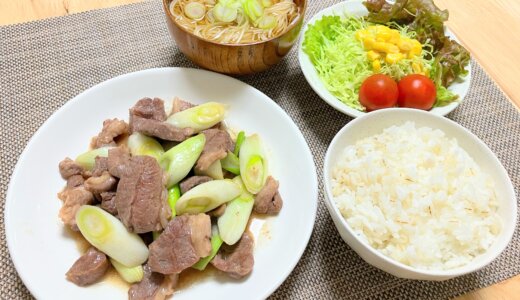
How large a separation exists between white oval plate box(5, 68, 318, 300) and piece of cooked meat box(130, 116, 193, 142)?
0.23 m

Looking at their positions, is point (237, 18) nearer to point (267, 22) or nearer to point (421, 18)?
point (267, 22)

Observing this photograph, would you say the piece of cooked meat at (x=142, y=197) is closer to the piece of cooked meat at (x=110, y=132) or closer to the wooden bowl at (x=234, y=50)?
the piece of cooked meat at (x=110, y=132)

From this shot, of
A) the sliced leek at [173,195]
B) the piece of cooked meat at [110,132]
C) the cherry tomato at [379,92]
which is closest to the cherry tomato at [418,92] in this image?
the cherry tomato at [379,92]

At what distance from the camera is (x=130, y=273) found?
4.94 ft

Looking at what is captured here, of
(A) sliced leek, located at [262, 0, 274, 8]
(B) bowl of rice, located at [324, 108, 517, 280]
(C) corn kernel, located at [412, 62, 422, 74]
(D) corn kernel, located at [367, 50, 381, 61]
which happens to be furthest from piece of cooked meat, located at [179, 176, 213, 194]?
(C) corn kernel, located at [412, 62, 422, 74]

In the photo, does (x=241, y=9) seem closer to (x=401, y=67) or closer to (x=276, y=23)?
(x=276, y=23)

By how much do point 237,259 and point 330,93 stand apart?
95 cm

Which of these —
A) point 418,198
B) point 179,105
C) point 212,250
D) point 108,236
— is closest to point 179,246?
point 212,250

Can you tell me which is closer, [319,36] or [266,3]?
[266,3]

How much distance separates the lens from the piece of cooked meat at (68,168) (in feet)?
5.65

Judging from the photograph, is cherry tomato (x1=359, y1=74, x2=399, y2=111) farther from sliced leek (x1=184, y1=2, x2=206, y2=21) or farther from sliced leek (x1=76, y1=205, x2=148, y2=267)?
sliced leek (x1=76, y1=205, x2=148, y2=267)

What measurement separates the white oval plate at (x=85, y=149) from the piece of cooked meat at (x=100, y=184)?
0.57 feet

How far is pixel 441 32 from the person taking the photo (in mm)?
2357

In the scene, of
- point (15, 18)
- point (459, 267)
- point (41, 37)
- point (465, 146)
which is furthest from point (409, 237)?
point (15, 18)
